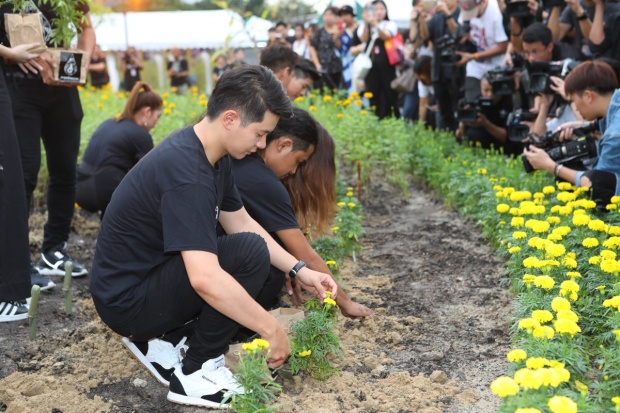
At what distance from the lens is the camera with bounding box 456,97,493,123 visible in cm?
789

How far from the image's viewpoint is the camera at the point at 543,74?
21.3 ft

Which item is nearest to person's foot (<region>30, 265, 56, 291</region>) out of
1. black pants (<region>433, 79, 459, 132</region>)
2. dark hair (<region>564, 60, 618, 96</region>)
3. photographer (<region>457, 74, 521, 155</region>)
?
dark hair (<region>564, 60, 618, 96</region>)

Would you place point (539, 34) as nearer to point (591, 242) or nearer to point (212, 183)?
point (591, 242)

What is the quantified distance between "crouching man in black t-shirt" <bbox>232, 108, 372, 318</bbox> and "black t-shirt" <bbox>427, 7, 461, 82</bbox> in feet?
17.3

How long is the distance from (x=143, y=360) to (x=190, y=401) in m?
0.41

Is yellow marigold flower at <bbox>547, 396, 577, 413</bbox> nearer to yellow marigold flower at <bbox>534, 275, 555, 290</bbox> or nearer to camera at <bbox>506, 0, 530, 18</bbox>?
yellow marigold flower at <bbox>534, 275, 555, 290</bbox>

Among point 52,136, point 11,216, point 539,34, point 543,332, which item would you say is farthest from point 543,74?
point 11,216

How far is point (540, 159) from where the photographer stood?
531cm

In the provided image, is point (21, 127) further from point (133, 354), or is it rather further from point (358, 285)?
point (358, 285)

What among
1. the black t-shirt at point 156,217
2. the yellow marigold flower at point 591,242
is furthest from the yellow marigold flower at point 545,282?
the black t-shirt at point 156,217

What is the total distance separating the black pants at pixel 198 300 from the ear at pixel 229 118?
19.5 inches

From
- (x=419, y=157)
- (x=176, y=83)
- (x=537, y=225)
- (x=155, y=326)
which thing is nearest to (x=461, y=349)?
(x=537, y=225)

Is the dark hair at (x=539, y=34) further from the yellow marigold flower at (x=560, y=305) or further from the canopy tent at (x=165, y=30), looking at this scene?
the canopy tent at (x=165, y=30)

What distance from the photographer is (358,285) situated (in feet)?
15.1
